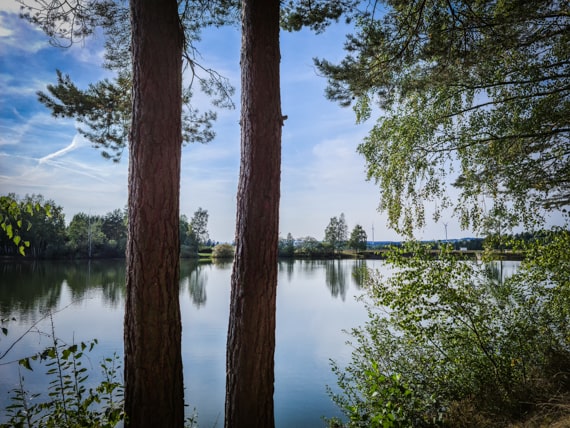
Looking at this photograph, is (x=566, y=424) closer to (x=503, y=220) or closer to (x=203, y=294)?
(x=503, y=220)

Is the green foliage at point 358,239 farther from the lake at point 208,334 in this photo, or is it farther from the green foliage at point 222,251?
the lake at point 208,334

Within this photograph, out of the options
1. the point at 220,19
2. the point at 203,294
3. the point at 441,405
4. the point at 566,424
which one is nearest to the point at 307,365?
the point at 441,405

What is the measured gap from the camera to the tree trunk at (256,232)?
2.48 meters

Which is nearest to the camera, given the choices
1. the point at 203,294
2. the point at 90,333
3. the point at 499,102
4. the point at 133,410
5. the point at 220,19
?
the point at 133,410

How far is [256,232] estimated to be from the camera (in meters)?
2.54

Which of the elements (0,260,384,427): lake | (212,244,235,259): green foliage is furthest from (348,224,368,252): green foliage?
(0,260,384,427): lake

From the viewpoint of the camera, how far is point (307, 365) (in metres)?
8.72

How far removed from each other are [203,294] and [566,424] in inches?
781

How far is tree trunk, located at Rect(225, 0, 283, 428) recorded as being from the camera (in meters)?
2.48

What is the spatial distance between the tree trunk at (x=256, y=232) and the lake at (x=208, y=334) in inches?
41.8

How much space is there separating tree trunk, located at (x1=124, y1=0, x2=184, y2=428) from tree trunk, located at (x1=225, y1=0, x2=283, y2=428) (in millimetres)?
394

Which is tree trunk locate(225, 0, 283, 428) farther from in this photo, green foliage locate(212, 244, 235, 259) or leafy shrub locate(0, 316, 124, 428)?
green foliage locate(212, 244, 235, 259)

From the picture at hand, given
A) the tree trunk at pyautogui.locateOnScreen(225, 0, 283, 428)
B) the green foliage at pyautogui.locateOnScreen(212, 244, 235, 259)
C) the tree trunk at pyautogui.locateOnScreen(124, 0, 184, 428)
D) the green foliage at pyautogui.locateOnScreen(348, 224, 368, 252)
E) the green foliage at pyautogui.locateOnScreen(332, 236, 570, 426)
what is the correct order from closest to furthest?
the tree trunk at pyautogui.locateOnScreen(124, 0, 184, 428), the tree trunk at pyautogui.locateOnScreen(225, 0, 283, 428), the green foliage at pyautogui.locateOnScreen(332, 236, 570, 426), the green foliage at pyautogui.locateOnScreen(212, 244, 235, 259), the green foliage at pyautogui.locateOnScreen(348, 224, 368, 252)

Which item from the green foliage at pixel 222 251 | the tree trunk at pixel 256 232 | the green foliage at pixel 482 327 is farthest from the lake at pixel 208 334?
the green foliage at pixel 222 251
